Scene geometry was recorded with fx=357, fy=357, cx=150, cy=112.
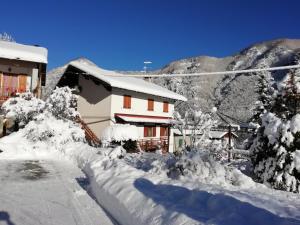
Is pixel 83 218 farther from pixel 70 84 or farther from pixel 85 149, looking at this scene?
pixel 70 84

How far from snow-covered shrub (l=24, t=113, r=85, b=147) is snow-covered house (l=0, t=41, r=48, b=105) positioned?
4576mm

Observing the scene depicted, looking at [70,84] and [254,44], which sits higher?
[254,44]

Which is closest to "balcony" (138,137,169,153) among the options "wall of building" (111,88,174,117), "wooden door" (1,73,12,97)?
"wall of building" (111,88,174,117)

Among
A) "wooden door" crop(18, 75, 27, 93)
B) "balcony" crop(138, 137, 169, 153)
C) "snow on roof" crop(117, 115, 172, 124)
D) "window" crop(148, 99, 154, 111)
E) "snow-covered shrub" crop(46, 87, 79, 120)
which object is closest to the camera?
"snow-covered shrub" crop(46, 87, 79, 120)

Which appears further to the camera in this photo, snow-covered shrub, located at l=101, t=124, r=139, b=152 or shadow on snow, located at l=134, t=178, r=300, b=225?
snow-covered shrub, located at l=101, t=124, r=139, b=152

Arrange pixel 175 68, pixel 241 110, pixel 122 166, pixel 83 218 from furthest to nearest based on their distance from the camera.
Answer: pixel 175 68 < pixel 241 110 < pixel 122 166 < pixel 83 218

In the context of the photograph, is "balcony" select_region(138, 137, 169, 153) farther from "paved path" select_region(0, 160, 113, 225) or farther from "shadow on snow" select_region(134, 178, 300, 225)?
"shadow on snow" select_region(134, 178, 300, 225)

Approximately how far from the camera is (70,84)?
30.6 metres

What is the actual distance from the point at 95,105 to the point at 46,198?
19.6 m

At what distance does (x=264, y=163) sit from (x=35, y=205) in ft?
24.5

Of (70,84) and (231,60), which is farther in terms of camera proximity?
(231,60)

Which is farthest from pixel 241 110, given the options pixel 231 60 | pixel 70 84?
pixel 231 60

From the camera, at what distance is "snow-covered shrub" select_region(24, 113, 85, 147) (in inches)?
736

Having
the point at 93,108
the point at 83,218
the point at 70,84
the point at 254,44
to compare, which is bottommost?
the point at 83,218
